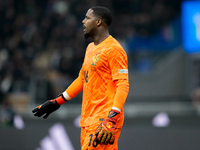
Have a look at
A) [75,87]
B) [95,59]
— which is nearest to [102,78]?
[95,59]

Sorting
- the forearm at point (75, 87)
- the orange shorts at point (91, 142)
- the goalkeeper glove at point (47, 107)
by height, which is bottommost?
the orange shorts at point (91, 142)

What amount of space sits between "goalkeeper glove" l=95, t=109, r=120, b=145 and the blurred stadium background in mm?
3550

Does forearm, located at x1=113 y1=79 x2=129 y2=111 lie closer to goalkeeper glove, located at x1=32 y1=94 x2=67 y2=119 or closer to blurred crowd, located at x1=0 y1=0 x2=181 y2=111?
goalkeeper glove, located at x1=32 y1=94 x2=67 y2=119

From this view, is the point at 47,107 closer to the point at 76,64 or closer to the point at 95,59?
the point at 95,59

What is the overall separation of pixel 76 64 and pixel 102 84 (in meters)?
6.88

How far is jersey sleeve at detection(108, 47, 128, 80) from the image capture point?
430 cm

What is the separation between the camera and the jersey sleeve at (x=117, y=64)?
4.30 metres

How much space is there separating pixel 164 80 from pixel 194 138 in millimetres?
5673

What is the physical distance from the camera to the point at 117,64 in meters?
4.32

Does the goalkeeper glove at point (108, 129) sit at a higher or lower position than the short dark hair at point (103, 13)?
lower

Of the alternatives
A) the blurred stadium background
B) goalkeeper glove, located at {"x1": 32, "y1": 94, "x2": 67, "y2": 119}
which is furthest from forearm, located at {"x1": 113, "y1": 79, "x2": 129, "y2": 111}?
the blurred stadium background

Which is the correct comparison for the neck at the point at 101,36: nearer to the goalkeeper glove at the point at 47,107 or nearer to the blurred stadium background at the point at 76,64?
the goalkeeper glove at the point at 47,107

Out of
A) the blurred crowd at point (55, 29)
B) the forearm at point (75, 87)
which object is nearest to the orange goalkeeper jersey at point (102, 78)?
the forearm at point (75, 87)

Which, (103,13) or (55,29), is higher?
(55,29)
